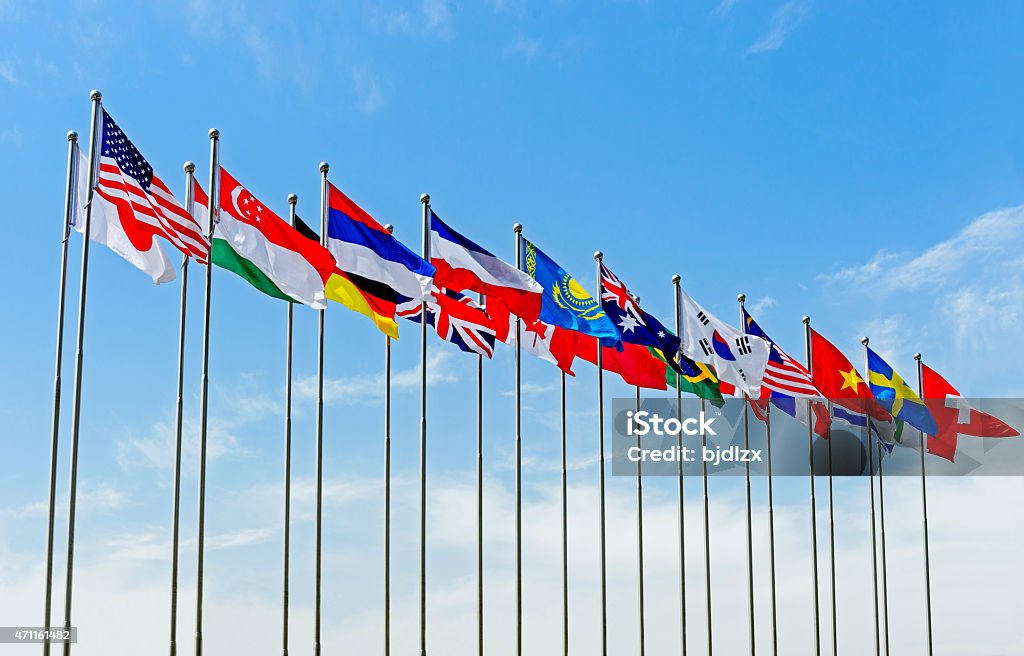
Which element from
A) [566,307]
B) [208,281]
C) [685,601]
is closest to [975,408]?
→ [685,601]

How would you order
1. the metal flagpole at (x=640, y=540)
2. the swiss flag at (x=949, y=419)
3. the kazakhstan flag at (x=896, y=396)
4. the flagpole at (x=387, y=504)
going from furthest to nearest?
the swiss flag at (x=949, y=419), the kazakhstan flag at (x=896, y=396), the metal flagpole at (x=640, y=540), the flagpole at (x=387, y=504)

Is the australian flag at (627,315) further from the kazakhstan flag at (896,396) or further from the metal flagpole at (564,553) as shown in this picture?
the kazakhstan flag at (896,396)

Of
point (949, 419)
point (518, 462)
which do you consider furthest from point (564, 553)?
point (949, 419)

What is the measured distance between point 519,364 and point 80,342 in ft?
32.8

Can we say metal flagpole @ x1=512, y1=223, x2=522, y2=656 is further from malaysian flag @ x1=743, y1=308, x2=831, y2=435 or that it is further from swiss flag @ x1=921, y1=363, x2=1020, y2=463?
swiss flag @ x1=921, y1=363, x2=1020, y2=463

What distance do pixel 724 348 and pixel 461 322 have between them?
719cm

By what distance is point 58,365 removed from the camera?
1791cm

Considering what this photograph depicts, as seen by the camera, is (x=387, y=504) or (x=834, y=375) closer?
(x=387, y=504)

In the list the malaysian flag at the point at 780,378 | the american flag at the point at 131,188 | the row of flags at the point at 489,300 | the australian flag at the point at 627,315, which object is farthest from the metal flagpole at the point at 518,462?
the american flag at the point at 131,188

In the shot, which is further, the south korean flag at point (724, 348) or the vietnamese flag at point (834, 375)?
the vietnamese flag at point (834, 375)

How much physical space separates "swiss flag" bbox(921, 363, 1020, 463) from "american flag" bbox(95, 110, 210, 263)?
2244cm

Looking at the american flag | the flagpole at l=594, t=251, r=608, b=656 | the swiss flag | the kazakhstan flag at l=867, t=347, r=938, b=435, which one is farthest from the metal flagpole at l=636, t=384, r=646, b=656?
the american flag

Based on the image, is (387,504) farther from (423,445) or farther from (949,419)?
(949,419)

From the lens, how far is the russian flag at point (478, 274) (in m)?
23.3
